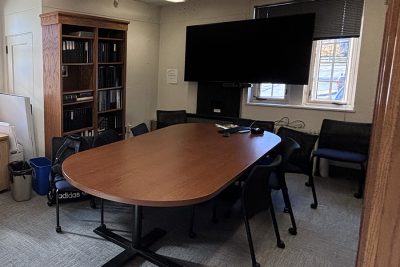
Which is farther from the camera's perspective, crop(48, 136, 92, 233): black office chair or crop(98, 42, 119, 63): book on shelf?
crop(98, 42, 119, 63): book on shelf

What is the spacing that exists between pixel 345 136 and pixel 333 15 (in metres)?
1.63

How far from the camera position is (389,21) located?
1.61 ft

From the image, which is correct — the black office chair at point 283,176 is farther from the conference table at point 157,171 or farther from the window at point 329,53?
the window at point 329,53

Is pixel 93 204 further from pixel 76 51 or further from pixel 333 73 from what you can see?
pixel 333 73

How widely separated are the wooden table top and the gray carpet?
0.74 meters

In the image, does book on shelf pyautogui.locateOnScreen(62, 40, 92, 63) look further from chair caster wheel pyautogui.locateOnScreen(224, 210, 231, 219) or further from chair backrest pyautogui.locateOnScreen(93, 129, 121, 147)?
chair caster wheel pyautogui.locateOnScreen(224, 210, 231, 219)

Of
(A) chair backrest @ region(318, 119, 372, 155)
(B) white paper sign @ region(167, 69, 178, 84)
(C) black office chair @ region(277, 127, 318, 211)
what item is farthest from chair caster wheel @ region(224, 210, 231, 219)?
(B) white paper sign @ region(167, 69, 178, 84)

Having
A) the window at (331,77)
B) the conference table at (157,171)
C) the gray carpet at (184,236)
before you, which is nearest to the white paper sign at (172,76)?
the window at (331,77)

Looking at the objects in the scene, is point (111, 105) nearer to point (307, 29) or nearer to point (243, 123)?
point (243, 123)

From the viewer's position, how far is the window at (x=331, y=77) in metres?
4.32

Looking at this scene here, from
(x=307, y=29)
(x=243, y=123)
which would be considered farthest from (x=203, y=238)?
(x=307, y=29)

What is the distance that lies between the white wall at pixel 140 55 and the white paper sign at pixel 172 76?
0.27 metres

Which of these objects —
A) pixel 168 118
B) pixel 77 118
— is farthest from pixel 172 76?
pixel 77 118

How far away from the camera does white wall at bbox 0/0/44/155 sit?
394 cm
